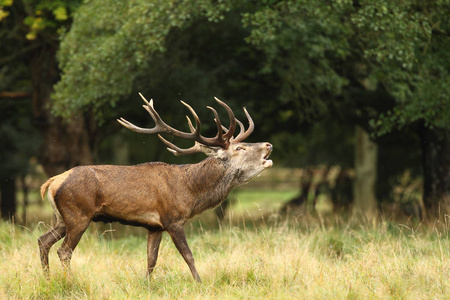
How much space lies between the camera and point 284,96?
1310 centimetres

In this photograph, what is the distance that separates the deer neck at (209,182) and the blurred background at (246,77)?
1.63 metres

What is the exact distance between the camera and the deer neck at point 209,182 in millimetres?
7297

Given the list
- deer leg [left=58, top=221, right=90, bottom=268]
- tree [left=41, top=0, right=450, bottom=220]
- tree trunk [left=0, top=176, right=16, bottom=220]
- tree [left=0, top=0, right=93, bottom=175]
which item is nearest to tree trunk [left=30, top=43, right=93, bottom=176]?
tree [left=0, top=0, right=93, bottom=175]

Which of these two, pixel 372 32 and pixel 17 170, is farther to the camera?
pixel 17 170

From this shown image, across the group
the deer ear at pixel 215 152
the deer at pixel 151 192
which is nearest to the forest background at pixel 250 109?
the deer at pixel 151 192

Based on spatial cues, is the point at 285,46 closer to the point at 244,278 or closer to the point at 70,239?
the point at 244,278

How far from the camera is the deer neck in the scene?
730 cm

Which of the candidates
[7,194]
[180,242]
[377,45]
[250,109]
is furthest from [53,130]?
[180,242]

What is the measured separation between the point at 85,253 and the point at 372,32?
5868mm

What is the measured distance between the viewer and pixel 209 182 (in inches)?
291

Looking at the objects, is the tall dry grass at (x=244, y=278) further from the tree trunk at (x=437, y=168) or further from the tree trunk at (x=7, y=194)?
the tree trunk at (x=7, y=194)

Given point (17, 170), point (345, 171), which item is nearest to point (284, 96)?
point (345, 171)

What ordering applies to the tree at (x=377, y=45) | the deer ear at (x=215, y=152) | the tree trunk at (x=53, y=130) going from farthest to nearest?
the tree trunk at (x=53, y=130) → the tree at (x=377, y=45) → the deer ear at (x=215, y=152)

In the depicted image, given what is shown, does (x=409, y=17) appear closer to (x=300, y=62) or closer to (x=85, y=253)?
(x=300, y=62)
